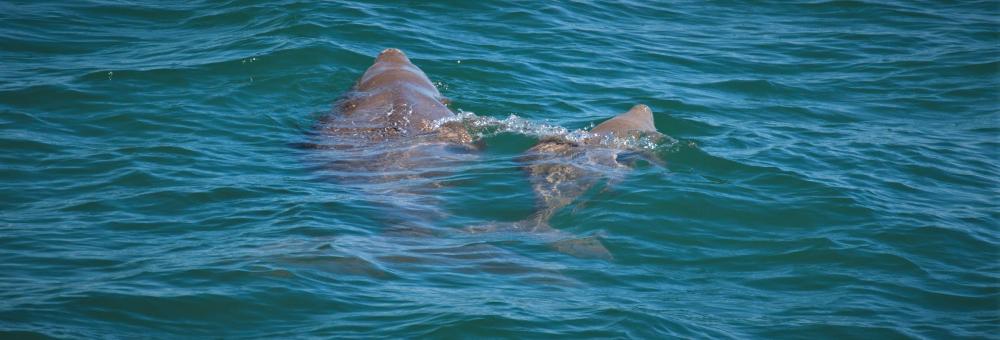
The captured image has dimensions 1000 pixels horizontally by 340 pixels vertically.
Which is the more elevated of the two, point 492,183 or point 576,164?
point 576,164

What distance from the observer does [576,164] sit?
419 inches

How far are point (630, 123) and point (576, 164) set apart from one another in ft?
4.50

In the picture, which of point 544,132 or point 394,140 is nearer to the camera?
point 394,140

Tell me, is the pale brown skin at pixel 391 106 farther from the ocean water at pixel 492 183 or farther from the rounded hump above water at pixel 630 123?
the rounded hump above water at pixel 630 123

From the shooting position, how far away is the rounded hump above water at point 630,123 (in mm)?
11555

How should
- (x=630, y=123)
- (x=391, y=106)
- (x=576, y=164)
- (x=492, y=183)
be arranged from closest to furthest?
(x=492, y=183), (x=576, y=164), (x=630, y=123), (x=391, y=106)

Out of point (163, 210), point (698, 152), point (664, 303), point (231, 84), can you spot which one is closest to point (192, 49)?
point (231, 84)

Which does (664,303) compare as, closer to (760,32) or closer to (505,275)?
(505,275)

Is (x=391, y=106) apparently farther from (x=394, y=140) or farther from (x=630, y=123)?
(x=630, y=123)

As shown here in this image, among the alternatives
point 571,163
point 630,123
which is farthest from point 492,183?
point 630,123

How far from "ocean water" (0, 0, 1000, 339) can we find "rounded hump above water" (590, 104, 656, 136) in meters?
0.37

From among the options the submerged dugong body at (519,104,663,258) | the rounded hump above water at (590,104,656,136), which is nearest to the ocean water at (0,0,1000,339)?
Result: the submerged dugong body at (519,104,663,258)

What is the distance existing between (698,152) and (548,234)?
10.5ft

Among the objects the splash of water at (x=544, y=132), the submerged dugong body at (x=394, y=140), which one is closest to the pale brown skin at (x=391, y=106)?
the submerged dugong body at (x=394, y=140)
